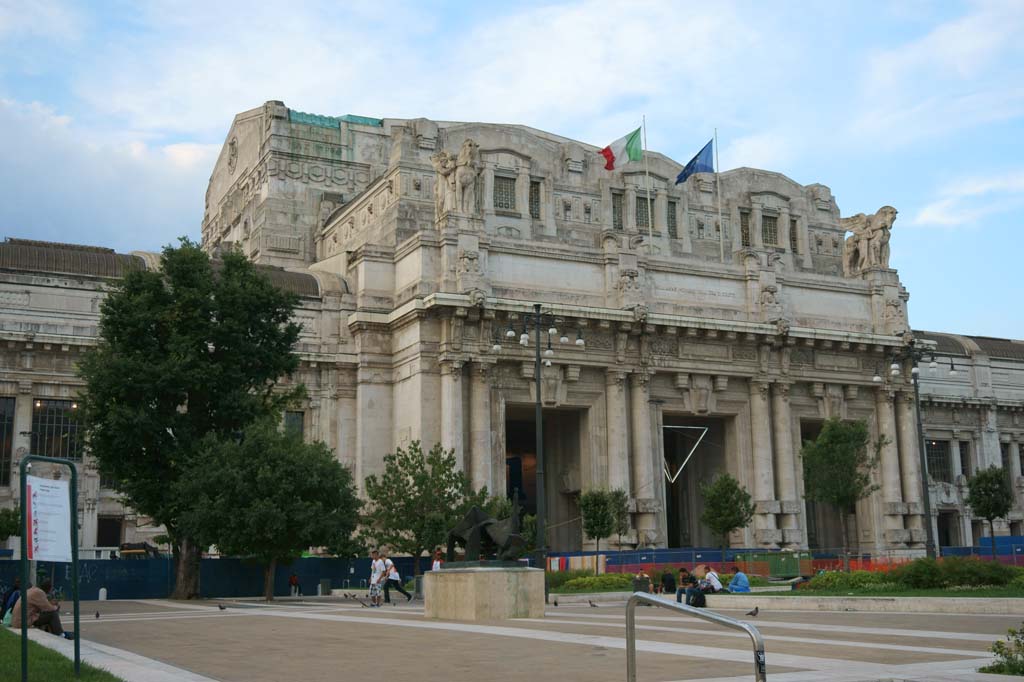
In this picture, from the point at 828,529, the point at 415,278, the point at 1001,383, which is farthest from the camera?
the point at 1001,383

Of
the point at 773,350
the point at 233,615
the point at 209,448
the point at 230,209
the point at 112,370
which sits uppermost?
the point at 230,209

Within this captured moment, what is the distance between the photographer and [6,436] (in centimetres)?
4628

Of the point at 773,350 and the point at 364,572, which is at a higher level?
the point at 773,350

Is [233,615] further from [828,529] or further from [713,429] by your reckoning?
[828,529]

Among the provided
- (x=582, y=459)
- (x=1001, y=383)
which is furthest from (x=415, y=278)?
(x=1001, y=383)

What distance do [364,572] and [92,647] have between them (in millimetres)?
26651

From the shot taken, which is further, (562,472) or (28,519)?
(562,472)

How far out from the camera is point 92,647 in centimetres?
1703

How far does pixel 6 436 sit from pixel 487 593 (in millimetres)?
31002

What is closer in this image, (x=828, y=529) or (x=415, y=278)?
(x=415, y=278)

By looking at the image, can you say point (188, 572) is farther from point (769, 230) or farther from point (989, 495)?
point (769, 230)

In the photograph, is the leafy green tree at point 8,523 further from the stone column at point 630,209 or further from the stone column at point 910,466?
the stone column at point 910,466

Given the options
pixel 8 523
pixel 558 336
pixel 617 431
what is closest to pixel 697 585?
pixel 617 431

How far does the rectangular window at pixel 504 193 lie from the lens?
59625mm
